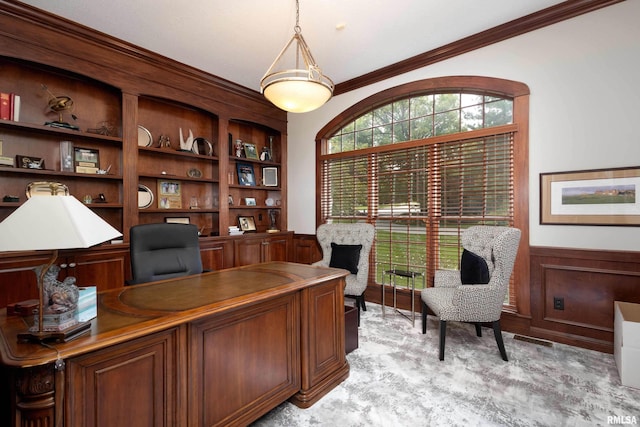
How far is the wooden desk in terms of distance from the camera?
3.37 feet

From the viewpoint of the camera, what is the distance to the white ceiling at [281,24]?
269 centimetres

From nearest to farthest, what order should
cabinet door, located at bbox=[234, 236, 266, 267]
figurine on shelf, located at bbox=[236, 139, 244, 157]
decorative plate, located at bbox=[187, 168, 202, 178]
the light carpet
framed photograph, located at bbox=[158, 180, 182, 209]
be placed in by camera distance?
1. the light carpet
2. framed photograph, located at bbox=[158, 180, 182, 209]
3. decorative plate, located at bbox=[187, 168, 202, 178]
4. cabinet door, located at bbox=[234, 236, 266, 267]
5. figurine on shelf, located at bbox=[236, 139, 244, 157]

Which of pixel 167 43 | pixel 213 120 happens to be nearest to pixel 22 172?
pixel 167 43

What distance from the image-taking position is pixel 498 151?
317 centimetres

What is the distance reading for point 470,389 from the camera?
209 cm

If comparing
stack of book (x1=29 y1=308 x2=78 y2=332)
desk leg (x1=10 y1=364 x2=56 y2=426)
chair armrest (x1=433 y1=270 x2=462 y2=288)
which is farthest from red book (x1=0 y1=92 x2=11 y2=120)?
chair armrest (x1=433 y1=270 x2=462 y2=288)

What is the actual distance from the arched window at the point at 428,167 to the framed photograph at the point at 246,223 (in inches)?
42.8

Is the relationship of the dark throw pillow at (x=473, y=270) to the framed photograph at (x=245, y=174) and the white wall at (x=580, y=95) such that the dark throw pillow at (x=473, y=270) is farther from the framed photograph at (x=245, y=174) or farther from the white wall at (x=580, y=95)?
the framed photograph at (x=245, y=174)

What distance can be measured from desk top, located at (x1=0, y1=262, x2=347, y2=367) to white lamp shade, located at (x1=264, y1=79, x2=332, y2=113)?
127 cm

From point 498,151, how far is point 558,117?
55 cm

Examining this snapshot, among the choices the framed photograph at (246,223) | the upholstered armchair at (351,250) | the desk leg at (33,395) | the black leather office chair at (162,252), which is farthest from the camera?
the framed photograph at (246,223)

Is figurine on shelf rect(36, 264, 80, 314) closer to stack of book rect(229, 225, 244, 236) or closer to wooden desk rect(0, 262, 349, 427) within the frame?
wooden desk rect(0, 262, 349, 427)

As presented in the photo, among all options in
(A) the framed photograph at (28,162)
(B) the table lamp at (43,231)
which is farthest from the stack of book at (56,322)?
(A) the framed photograph at (28,162)

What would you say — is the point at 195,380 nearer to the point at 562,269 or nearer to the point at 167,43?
the point at 562,269
